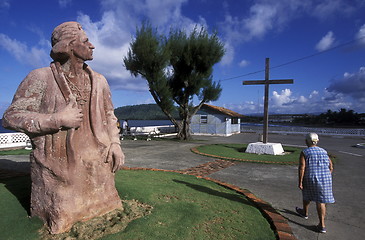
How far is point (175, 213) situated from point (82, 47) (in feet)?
9.18

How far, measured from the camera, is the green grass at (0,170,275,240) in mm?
3008

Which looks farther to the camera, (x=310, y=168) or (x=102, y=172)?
(x=310, y=168)

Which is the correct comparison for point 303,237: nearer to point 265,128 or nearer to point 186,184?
point 186,184

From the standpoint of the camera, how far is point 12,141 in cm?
1324

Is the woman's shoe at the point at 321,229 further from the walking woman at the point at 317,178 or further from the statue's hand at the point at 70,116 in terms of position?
the statue's hand at the point at 70,116

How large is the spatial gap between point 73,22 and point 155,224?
3.00 m

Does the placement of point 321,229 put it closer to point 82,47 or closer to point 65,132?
point 65,132

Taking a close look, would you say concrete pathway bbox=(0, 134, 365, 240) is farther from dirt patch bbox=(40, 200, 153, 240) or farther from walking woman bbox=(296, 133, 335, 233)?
dirt patch bbox=(40, 200, 153, 240)

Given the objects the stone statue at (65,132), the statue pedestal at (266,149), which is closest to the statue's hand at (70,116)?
the stone statue at (65,132)

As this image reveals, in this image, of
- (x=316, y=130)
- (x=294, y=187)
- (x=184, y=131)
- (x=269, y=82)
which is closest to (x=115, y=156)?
(x=294, y=187)

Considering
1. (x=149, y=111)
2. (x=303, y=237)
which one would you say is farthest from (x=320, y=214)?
(x=149, y=111)

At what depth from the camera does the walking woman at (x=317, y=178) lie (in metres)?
3.56

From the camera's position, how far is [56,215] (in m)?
2.90

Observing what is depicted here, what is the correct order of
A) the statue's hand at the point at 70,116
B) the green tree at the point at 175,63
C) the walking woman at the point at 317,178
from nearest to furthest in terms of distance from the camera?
1. the statue's hand at the point at 70,116
2. the walking woman at the point at 317,178
3. the green tree at the point at 175,63
